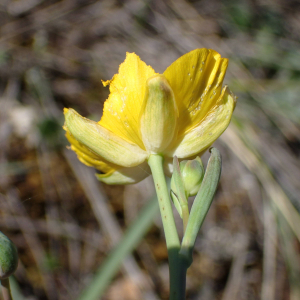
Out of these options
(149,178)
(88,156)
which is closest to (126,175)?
(88,156)

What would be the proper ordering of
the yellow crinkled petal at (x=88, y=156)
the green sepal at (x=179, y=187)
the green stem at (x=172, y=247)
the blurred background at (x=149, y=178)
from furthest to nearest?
the blurred background at (x=149, y=178) → the yellow crinkled petal at (x=88, y=156) → the green sepal at (x=179, y=187) → the green stem at (x=172, y=247)

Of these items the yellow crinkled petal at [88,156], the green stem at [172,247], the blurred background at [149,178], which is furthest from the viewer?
the blurred background at [149,178]

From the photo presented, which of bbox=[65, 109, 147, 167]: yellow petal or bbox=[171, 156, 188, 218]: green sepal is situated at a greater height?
bbox=[65, 109, 147, 167]: yellow petal

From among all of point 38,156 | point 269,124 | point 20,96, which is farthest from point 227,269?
point 20,96

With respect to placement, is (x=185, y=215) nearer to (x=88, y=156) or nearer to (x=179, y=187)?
(x=179, y=187)

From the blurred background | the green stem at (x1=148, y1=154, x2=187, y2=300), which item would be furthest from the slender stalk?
the blurred background

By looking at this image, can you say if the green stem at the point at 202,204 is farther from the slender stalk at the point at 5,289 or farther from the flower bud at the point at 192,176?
the slender stalk at the point at 5,289

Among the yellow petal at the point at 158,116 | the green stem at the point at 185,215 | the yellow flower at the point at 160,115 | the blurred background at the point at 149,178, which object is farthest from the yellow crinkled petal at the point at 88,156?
the blurred background at the point at 149,178

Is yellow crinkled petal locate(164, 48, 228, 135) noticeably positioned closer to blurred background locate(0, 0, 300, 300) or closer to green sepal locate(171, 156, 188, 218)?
green sepal locate(171, 156, 188, 218)
